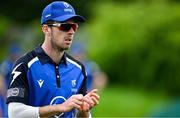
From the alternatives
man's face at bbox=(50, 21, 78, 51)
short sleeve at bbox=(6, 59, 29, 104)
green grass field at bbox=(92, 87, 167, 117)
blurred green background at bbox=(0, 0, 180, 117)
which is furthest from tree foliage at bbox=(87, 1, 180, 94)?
short sleeve at bbox=(6, 59, 29, 104)

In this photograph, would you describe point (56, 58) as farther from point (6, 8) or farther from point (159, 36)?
point (6, 8)

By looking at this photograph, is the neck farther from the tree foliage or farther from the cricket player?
the tree foliage

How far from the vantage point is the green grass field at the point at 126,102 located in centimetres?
2247

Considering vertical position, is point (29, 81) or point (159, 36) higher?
point (29, 81)

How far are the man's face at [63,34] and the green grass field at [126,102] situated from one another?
39.8 ft

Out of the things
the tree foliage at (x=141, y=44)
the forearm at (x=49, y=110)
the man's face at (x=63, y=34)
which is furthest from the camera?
the tree foliage at (x=141, y=44)

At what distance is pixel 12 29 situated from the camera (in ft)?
152

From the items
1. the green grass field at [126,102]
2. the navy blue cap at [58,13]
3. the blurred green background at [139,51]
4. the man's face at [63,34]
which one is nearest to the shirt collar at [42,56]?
the man's face at [63,34]

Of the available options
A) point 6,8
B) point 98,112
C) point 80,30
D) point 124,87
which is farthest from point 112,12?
point 6,8

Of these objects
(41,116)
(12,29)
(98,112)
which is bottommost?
(12,29)

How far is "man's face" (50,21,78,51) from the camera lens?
9.02 metres

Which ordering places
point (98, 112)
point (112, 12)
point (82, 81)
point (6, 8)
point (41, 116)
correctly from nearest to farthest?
point (41, 116), point (82, 81), point (98, 112), point (112, 12), point (6, 8)

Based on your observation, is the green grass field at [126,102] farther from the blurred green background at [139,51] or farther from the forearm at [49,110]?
the forearm at [49,110]

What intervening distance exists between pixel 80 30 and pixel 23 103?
110 ft
